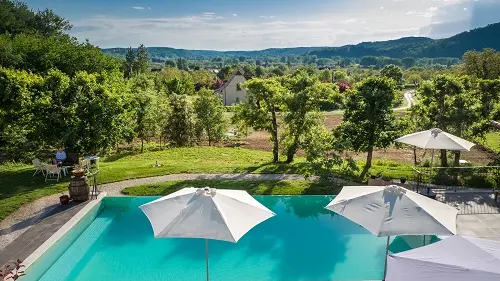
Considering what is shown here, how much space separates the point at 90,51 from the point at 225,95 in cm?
4692

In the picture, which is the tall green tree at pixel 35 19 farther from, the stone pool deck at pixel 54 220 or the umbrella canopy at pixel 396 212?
the umbrella canopy at pixel 396 212

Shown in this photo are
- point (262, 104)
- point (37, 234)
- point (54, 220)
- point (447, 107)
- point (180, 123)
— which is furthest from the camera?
point (180, 123)

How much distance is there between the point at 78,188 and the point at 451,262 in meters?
12.4

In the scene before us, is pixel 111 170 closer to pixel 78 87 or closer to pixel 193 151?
pixel 78 87

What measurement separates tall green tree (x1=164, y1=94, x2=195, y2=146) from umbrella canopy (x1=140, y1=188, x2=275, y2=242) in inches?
885

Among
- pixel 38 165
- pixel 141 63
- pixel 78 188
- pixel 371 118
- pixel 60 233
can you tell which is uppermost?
pixel 141 63

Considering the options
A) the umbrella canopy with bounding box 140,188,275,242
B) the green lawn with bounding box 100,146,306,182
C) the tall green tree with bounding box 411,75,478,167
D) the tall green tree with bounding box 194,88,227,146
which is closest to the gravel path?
the green lawn with bounding box 100,146,306,182

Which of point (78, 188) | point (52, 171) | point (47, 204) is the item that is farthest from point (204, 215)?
point (52, 171)

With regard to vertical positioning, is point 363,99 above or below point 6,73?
below

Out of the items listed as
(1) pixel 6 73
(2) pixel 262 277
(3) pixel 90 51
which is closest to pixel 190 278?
(2) pixel 262 277

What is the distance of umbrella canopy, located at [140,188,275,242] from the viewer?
25.9ft

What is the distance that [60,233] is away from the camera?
37.2ft

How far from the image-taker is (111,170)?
18.9 meters

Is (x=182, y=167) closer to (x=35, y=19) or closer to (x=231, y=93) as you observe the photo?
(x=35, y=19)
